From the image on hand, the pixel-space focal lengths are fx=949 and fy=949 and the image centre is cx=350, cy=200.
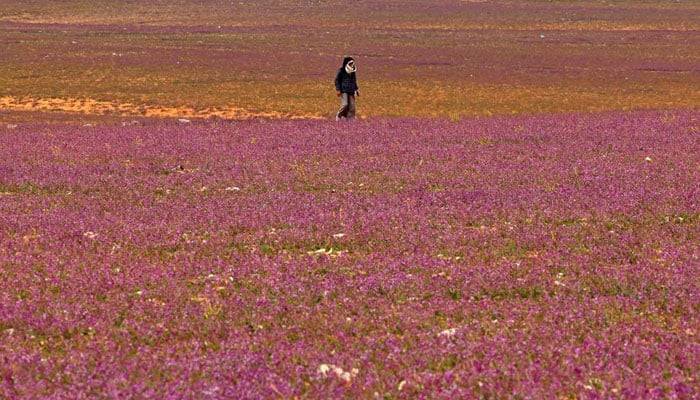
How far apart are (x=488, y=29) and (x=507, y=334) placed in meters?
122

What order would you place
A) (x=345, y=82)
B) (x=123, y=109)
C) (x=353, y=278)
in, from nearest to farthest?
1. (x=353, y=278)
2. (x=345, y=82)
3. (x=123, y=109)

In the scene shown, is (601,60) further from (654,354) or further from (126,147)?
(654,354)

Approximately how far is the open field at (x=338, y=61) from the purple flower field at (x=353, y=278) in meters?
23.0

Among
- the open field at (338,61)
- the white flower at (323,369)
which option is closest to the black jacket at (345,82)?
the open field at (338,61)

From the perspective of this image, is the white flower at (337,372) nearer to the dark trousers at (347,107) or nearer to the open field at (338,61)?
the dark trousers at (347,107)

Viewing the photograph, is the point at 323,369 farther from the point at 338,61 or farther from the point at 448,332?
the point at 338,61

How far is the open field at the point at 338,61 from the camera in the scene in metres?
51.7

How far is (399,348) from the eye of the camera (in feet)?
28.7

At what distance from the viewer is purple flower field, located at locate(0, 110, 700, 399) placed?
8047mm

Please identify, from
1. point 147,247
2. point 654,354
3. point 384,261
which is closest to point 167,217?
point 147,247

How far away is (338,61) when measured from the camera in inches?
3088

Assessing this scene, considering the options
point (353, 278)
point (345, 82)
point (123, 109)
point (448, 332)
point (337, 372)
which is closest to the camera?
point (337, 372)

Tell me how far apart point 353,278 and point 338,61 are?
68.1 m

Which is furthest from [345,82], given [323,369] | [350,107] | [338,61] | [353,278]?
[338,61]
